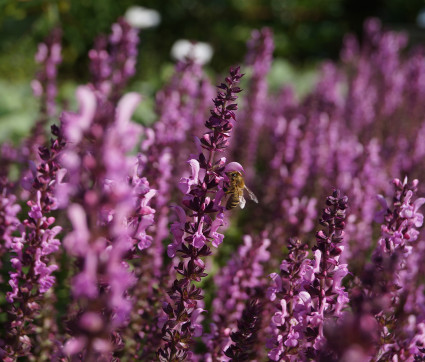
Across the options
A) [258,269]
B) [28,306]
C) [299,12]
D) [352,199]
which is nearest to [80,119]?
[28,306]

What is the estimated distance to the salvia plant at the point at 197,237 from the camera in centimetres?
133

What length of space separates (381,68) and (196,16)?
1097 centimetres

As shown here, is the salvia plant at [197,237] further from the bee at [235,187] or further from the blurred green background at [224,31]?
the blurred green background at [224,31]

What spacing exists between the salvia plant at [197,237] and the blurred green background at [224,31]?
603 centimetres

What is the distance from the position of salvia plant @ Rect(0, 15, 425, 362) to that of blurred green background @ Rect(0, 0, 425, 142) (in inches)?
237

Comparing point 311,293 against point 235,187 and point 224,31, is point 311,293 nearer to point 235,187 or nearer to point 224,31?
point 235,187

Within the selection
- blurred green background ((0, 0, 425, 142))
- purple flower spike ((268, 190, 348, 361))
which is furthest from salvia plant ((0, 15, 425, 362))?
blurred green background ((0, 0, 425, 142))

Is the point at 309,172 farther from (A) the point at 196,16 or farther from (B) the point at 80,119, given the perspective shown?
(A) the point at 196,16

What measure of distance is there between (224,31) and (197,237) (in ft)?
54.1

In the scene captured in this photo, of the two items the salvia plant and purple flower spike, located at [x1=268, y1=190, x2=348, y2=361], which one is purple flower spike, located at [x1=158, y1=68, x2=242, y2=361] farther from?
purple flower spike, located at [x1=268, y1=190, x2=348, y2=361]

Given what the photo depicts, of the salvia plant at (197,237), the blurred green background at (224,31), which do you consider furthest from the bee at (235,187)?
the blurred green background at (224,31)

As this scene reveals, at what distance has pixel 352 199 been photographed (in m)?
4.23

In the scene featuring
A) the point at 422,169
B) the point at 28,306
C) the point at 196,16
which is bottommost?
the point at 28,306

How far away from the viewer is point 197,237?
6.73 ft
